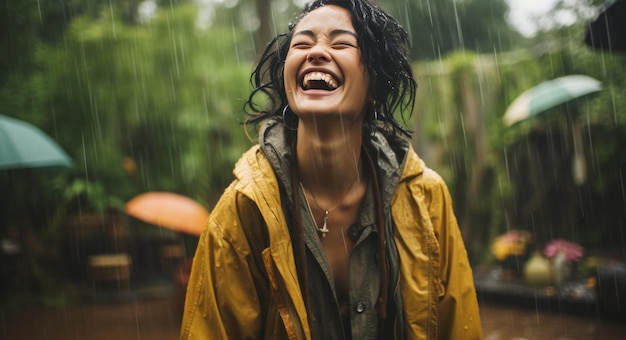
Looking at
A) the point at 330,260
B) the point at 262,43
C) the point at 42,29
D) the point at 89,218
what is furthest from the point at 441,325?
the point at 42,29

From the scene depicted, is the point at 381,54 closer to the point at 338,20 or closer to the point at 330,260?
the point at 338,20

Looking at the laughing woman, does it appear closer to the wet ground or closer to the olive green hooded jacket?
the olive green hooded jacket

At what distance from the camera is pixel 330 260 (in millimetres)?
2643

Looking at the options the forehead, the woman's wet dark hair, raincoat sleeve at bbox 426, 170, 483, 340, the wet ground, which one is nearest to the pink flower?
the wet ground

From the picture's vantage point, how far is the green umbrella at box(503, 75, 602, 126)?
29.5 ft

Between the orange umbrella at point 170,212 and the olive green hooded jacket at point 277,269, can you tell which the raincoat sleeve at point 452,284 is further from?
the orange umbrella at point 170,212

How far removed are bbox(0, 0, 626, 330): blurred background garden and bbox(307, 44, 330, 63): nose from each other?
803 cm

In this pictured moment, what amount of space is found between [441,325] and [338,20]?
142cm

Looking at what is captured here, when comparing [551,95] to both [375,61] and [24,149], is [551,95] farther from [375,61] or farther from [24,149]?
[24,149]

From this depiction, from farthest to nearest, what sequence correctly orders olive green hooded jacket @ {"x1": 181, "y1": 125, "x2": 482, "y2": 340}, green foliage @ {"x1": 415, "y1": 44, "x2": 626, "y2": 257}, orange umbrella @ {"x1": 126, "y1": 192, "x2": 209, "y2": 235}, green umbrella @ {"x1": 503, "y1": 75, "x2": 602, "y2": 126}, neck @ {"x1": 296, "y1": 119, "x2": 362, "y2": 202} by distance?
green foliage @ {"x1": 415, "y1": 44, "x2": 626, "y2": 257}, green umbrella @ {"x1": 503, "y1": 75, "x2": 602, "y2": 126}, orange umbrella @ {"x1": 126, "y1": 192, "x2": 209, "y2": 235}, neck @ {"x1": 296, "y1": 119, "x2": 362, "y2": 202}, olive green hooded jacket @ {"x1": 181, "y1": 125, "x2": 482, "y2": 340}

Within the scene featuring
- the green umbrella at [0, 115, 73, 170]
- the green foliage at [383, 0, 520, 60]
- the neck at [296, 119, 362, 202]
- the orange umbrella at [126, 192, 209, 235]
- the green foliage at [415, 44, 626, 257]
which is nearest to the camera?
the neck at [296, 119, 362, 202]

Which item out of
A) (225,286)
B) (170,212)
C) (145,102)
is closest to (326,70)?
(225,286)

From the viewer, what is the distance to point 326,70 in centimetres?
252

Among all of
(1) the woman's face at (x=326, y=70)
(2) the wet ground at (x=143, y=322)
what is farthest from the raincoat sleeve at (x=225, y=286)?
(2) the wet ground at (x=143, y=322)
